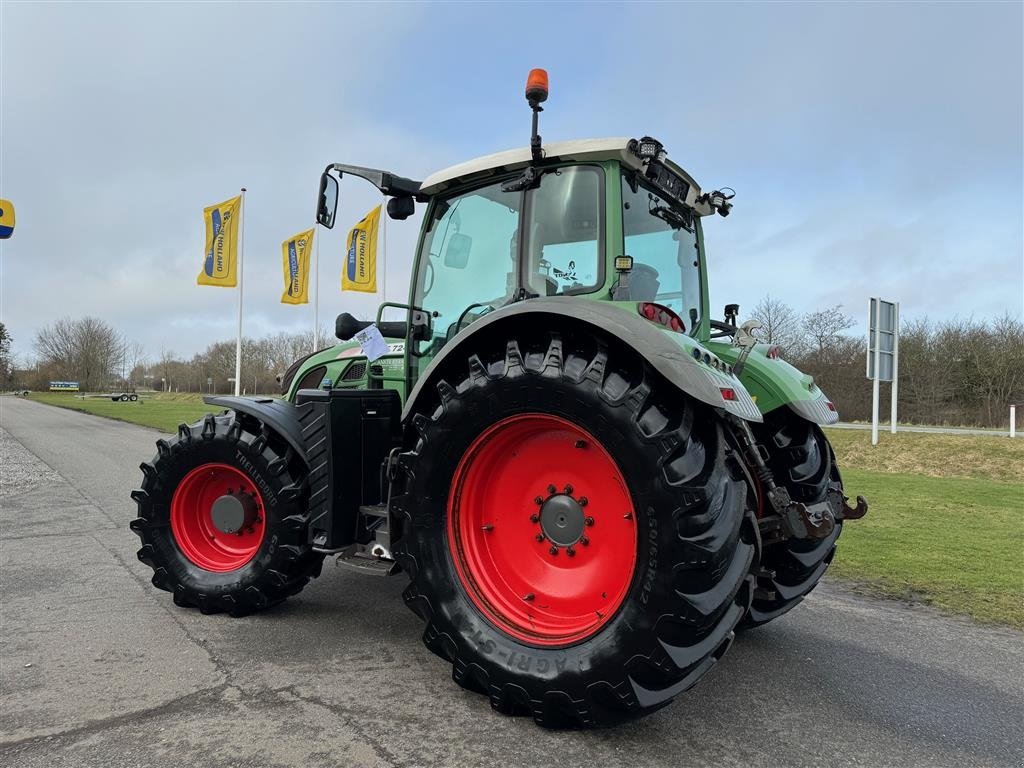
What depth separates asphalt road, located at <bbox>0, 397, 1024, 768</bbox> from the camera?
7.95 feet

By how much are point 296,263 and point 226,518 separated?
20496 millimetres

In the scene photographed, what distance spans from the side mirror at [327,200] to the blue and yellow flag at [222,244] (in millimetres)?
18763

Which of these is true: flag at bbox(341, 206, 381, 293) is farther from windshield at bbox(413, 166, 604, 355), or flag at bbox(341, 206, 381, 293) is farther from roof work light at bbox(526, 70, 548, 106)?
roof work light at bbox(526, 70, 548, 106)

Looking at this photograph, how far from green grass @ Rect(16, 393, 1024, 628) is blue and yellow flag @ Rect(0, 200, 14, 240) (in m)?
13.8

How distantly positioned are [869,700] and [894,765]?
578 mm

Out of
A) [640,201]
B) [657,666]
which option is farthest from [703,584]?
[640,201]

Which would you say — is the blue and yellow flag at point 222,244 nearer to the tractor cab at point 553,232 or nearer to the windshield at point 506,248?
the tractor cab at point 553,232

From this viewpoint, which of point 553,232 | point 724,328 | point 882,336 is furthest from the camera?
point 882,336

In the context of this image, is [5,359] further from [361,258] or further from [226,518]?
[226,518]

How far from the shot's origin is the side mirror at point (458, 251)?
11.9 ft

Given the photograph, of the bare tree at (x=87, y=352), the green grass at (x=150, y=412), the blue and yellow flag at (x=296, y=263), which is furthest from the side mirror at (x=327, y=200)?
the bare tree at (x=87, y=352)

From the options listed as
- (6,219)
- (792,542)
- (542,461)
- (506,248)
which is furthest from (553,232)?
(6,219)

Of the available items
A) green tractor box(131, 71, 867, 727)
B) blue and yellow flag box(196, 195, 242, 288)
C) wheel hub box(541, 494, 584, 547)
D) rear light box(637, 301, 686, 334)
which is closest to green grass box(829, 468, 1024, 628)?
green tractor box(131, 71, 867, 727)

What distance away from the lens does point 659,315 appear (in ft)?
9.54
